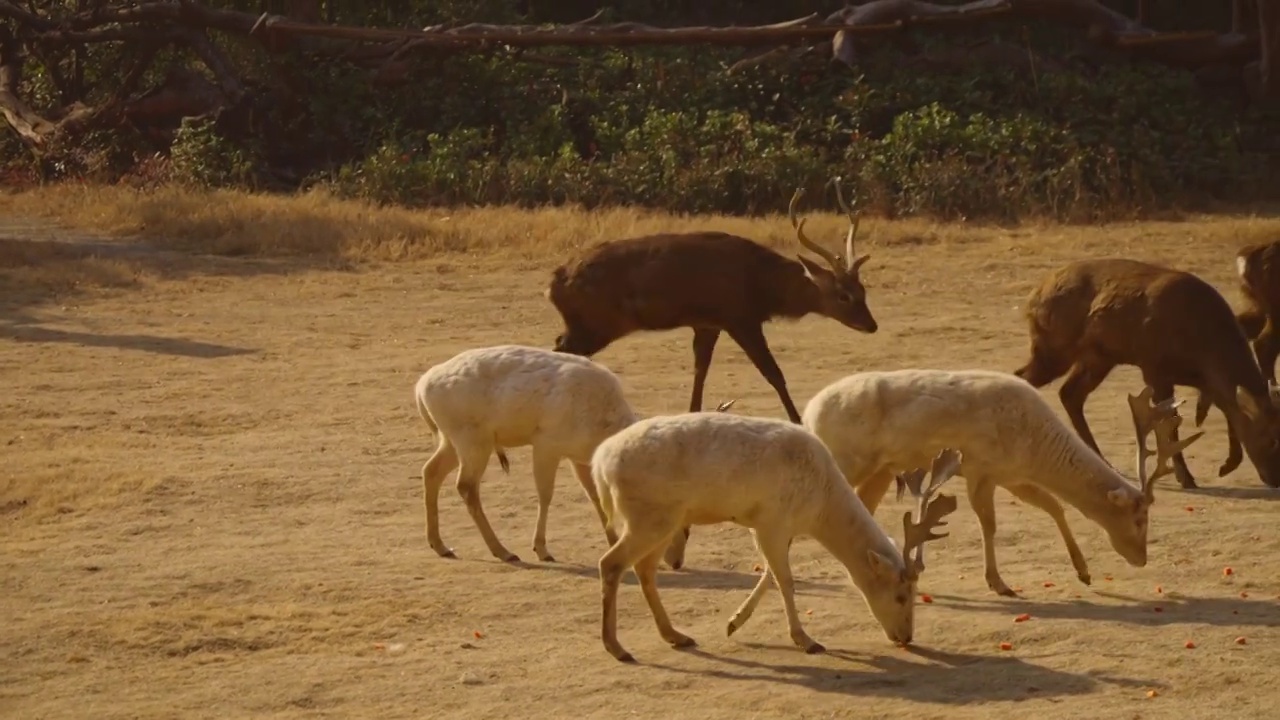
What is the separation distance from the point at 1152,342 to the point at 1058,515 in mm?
2376

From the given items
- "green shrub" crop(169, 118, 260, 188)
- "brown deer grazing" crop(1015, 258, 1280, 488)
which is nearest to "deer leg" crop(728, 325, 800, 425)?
"brown deer grazing" crop(1015, 258, 1280, 488)

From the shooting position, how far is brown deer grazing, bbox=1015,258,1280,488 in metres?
10.8

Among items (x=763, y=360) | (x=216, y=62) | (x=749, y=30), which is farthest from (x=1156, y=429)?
(x=216, y=62)

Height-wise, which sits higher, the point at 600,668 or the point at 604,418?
the point at 604,418

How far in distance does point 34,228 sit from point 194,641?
13099 mm

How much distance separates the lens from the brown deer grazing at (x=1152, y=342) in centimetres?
1080

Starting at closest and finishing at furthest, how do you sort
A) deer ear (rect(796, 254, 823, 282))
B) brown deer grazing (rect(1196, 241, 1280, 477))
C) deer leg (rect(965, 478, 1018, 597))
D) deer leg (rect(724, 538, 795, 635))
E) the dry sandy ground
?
1. the dry sandy ground
2. deer leg (rect(724, 538, 795, 635))
3. deer leg (rect(965, 478, 1018, 597))
4. brown deer grazing (rect(1196, 241, 1280, 477))
5. deer ear (rect(796, 254, 823, 282))

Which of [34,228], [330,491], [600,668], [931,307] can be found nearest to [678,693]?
[600,668]

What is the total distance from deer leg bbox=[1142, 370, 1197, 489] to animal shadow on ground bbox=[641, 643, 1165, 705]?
3.62 m

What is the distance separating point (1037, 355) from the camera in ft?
37.8

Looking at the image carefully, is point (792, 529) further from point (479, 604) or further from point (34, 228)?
point (34, 228)

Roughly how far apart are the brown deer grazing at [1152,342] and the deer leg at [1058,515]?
2.06 meters

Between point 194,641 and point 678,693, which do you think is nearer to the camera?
point 678,693

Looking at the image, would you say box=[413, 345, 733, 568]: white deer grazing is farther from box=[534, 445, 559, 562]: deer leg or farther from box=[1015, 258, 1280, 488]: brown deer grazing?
box=[1015, 258, 1280, 488]: brown deer grazing
